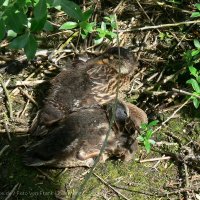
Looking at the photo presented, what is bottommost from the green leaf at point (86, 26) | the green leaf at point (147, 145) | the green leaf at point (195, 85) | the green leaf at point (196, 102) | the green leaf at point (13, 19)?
the green leaf at point (147, 145)

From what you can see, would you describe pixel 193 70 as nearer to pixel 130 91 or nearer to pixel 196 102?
pixel 196 102

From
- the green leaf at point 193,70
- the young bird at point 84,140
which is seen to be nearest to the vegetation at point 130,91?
the green leaf at point 193,70

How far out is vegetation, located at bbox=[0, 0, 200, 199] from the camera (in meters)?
3.05

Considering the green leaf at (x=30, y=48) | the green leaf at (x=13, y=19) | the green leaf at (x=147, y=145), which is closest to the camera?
the green leaf at (x=13, y=19)

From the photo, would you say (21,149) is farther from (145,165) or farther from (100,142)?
(145,165)

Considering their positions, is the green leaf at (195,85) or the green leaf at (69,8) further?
the green leaf at (195,85)

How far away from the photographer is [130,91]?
373 centimetres

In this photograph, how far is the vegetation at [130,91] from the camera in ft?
10.00

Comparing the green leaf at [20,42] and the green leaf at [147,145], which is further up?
the green leaf at [20,42]

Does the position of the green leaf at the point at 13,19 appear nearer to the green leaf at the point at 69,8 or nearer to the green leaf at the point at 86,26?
the green leaf at the point at 69,8

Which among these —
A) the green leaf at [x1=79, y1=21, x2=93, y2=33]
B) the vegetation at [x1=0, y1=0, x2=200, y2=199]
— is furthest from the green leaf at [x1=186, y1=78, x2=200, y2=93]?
the green leaf at [x1=79, y1=21, x2=93, y2=33]

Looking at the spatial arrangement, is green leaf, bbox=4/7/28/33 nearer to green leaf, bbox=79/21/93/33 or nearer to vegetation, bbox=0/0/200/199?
vegetation, bbox=0/0/200/199

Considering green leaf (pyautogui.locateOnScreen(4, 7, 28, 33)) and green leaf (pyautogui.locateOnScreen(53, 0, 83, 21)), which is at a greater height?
green leaf (pyautogui.locateOnScreen(53, 0, 83, 21))

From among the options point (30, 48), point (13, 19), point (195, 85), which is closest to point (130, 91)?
point (195, 85)
